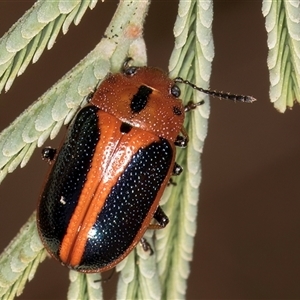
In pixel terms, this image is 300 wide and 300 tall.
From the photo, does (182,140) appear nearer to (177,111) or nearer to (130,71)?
(177,111)

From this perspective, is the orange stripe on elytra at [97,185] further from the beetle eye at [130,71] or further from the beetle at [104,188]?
the beetle eye at [130,71]

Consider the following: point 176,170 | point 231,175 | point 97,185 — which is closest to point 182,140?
point 176,170

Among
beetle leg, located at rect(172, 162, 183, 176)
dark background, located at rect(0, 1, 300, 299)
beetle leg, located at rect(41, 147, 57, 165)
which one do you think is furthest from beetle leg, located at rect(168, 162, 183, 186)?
dark background, located at rect(0, 1, 300, 299)

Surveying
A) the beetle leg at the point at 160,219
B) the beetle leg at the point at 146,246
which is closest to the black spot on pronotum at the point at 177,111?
the beetle leg at the point at 160,219

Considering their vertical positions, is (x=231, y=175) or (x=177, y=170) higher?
(x=177, y=170)

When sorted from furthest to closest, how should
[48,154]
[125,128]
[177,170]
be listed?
1. [48,154]
2. [125,128]
3. [177,170]
